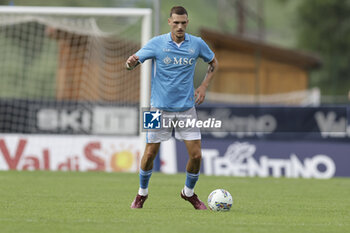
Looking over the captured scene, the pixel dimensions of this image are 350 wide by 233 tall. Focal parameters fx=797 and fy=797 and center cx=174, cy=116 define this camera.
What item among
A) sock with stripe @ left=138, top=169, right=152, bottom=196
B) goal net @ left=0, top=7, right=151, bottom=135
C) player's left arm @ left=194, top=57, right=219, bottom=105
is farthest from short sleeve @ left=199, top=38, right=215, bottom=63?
goal net @ left=0, top=7, right=151, bottom=135

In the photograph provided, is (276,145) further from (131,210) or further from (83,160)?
(131,210)

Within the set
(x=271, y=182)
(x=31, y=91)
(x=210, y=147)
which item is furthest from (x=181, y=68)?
(x=31, y=91)

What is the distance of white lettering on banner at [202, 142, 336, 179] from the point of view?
18844mm

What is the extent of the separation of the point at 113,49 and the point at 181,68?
15.4 meters

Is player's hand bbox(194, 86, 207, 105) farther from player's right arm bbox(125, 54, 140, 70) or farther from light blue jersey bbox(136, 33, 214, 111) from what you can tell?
player's right arm bbox(125, 54, 140, 70)

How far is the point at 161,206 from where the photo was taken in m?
10.5

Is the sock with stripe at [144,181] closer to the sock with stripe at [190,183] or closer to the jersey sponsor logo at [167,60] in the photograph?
the sock with stripe at [190,183]

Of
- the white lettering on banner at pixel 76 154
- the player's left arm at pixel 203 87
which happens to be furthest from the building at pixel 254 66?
the player's left arm at pixel 203 87

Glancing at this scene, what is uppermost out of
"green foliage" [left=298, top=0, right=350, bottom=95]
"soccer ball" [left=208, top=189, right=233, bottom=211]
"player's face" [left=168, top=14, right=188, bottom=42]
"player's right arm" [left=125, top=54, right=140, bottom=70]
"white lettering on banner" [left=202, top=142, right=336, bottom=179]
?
"green foliage" [left=298, top=0, right=350, bottom=95]

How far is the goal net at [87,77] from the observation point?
19.1 meters

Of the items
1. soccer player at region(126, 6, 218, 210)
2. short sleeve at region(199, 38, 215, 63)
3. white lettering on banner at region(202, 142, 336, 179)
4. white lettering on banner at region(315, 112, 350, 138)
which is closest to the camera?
soccer player at region(126, 6, 218, 210)

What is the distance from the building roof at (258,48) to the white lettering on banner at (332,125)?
63.7 ft

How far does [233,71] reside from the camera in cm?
4138

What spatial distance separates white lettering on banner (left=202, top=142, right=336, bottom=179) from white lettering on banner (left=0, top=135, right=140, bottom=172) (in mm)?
1916
